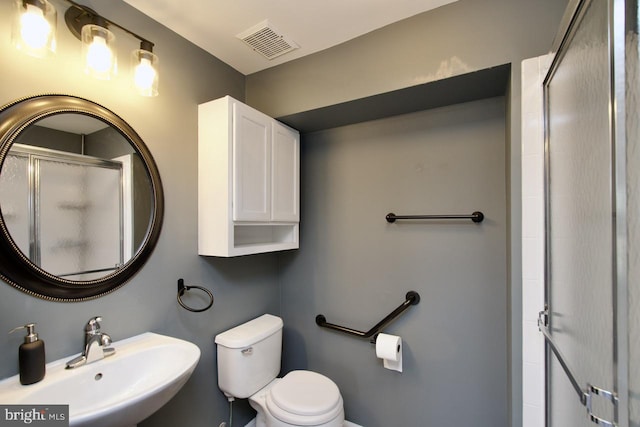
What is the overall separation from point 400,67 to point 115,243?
1.58 metres

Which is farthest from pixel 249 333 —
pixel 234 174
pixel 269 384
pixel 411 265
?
pixel 411 265

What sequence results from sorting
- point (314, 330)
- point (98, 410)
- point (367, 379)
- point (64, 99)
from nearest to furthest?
point (98, 410), point (64, 99), point (367, 379), point (314, 330)

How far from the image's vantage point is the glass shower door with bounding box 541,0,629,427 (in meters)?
0.61

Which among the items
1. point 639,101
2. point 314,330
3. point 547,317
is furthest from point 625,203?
point 314,330

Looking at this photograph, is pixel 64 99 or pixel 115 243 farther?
pixel 115 243

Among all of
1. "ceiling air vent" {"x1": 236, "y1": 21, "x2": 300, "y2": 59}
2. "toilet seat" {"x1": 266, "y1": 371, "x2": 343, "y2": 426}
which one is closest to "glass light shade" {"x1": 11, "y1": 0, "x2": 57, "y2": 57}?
"ceiling air vent" {"x1": 236, "y1": 21, "x2": 300, "y2": 59}

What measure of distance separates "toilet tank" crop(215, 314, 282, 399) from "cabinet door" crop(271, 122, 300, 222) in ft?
2.29

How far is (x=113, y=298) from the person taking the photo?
48.5 inches

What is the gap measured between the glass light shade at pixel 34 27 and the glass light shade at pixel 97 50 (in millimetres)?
115

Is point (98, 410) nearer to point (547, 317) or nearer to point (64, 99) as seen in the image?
point (64, 99)

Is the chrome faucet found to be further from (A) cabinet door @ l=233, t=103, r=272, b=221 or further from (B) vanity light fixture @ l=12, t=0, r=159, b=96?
(B) vanity light fixture @ l=12, t=0, r=159, b=96

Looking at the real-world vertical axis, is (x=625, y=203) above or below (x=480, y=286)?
above

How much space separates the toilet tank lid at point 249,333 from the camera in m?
1.60

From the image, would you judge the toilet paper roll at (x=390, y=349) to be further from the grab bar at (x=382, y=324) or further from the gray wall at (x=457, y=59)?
the gray wall at (x=457, y=59)
